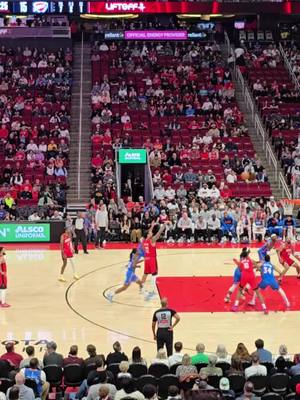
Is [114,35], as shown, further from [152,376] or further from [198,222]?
[152,376]

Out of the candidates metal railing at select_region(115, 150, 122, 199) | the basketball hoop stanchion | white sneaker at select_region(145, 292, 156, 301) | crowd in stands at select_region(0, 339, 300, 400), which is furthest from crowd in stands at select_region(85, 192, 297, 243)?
crowd in stands at select_region(0, 339, 300, 400)

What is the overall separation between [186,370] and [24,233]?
16827mm

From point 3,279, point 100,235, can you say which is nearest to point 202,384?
point 3,279

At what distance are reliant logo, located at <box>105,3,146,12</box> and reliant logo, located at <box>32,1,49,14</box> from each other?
2.53 m

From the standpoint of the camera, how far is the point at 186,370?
35.5 feet

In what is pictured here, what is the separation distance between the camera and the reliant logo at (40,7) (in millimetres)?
31281

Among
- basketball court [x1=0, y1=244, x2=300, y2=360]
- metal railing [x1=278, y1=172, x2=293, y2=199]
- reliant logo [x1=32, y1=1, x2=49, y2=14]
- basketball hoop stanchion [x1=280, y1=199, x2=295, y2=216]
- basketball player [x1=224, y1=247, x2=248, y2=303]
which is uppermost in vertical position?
reliant logo [x1=32, y1=1, x2=49, y2=14]

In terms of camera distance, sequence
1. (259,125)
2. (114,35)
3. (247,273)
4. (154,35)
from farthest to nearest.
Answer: (114,35), (154,35), (259,125), (247,273)

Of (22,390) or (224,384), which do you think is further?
(224,384)

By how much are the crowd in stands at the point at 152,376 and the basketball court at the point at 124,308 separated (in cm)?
240

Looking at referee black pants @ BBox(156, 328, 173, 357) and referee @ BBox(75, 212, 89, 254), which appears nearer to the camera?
referee black pants @ BBox(156, 328, 173, 357)

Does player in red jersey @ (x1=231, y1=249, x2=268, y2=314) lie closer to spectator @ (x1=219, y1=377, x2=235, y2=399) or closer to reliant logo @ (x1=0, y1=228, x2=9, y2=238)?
spectator @ (x1=219, y1=377, x2=235, y2=399)

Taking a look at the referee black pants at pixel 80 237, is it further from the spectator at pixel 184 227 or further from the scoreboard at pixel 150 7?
the scoreboard at pixel 150 7

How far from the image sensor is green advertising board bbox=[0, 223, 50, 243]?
26797 mm
